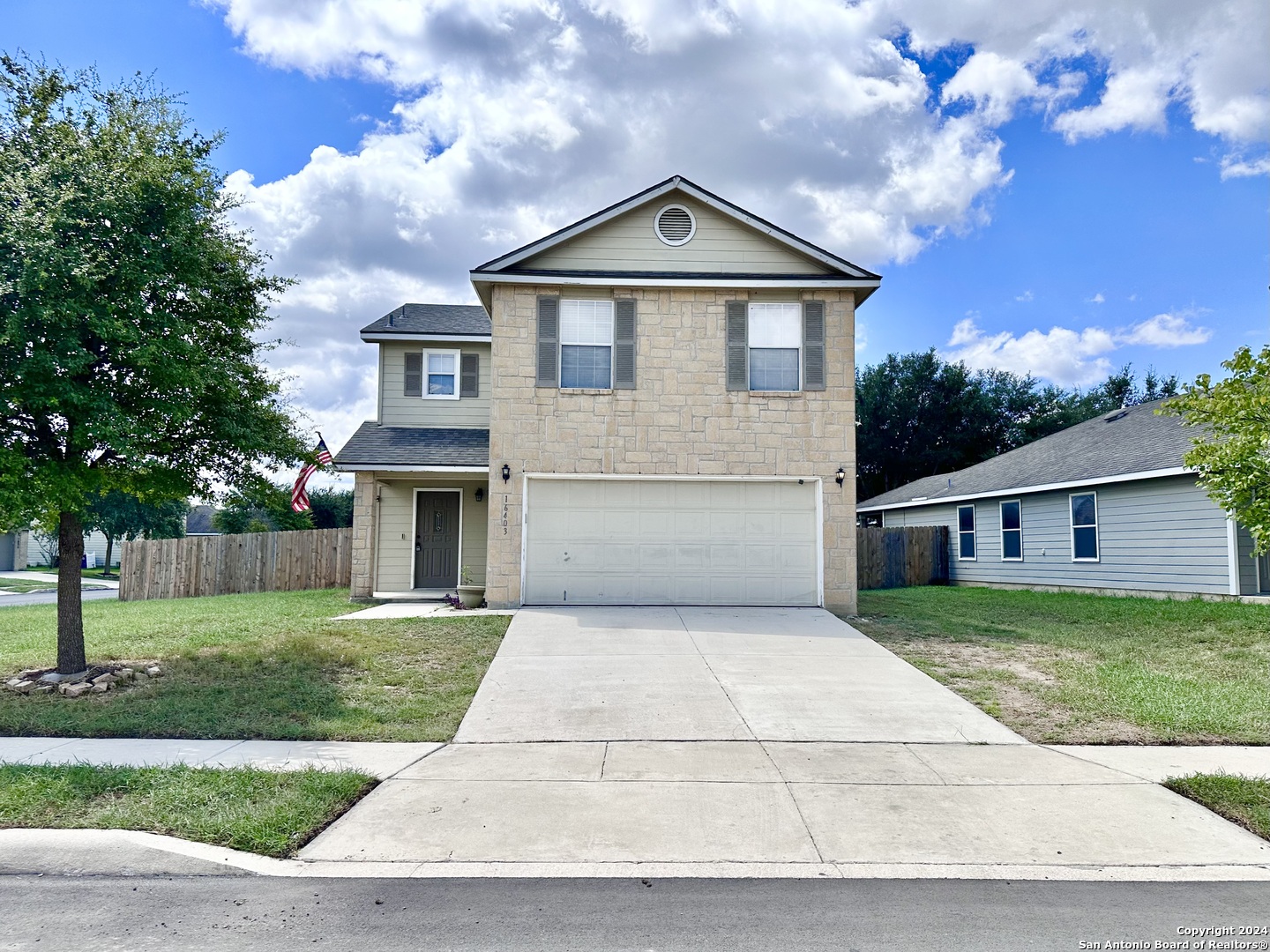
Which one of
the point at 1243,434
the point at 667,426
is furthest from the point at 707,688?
the point at 667,426

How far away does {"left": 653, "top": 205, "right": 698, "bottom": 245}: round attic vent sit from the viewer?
1450cm

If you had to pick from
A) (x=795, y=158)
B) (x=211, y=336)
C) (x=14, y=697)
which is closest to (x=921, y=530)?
(x=795, y=158)

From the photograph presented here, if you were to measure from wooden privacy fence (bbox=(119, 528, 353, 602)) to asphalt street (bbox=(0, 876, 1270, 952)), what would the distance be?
16.5m

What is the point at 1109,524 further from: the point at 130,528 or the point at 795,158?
the point at 130,528

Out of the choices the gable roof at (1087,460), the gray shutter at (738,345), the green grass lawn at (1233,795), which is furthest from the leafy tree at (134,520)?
the green grass lawn at (1233,795)

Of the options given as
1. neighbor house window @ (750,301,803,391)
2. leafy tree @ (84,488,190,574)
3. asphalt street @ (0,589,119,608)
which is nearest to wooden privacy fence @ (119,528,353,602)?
asphalt street @ (0,589,119,608)

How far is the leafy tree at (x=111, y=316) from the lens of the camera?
766 cm

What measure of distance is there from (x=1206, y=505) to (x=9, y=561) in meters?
48.6

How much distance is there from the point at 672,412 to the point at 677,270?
2543 mm

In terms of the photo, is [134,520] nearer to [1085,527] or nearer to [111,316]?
[111,316]

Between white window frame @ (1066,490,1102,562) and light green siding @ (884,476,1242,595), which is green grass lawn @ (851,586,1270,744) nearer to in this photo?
light green siding @ (884,476,1242,595)

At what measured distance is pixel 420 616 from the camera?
12.8 metres

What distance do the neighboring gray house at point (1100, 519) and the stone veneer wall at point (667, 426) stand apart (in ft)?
16.4

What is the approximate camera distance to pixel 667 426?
13961 mm
